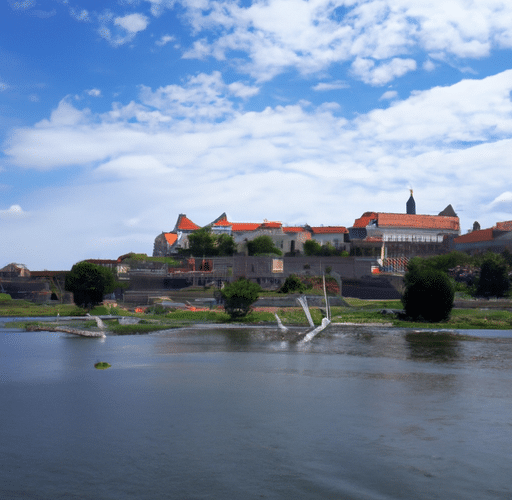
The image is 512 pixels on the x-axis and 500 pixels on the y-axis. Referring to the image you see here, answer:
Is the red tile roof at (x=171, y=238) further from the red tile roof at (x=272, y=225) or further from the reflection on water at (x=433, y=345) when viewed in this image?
the reflection on water at (x=433, y=345)

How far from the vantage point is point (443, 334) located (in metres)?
37.8

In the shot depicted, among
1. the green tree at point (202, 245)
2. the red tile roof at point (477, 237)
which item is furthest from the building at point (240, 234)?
the red tile roof at point (477, 237)

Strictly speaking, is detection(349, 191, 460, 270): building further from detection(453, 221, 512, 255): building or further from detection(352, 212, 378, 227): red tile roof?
detection(453, 221, 512, 255): building

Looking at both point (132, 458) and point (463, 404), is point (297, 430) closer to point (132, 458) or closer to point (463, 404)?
point (132, 458)

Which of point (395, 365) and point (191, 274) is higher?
point (191, 274)

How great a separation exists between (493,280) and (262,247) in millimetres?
37947

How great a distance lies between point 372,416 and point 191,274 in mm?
62016

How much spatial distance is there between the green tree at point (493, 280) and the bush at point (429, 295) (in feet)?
56.0

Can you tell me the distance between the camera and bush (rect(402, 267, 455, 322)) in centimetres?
4291

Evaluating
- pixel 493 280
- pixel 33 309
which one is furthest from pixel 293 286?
pixel 33 309

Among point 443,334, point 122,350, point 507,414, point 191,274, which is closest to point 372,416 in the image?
point 507,414

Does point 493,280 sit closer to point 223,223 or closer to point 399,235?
point 399,235

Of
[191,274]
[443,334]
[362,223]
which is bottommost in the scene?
[443,334]

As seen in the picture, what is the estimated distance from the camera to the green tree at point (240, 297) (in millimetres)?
46375
